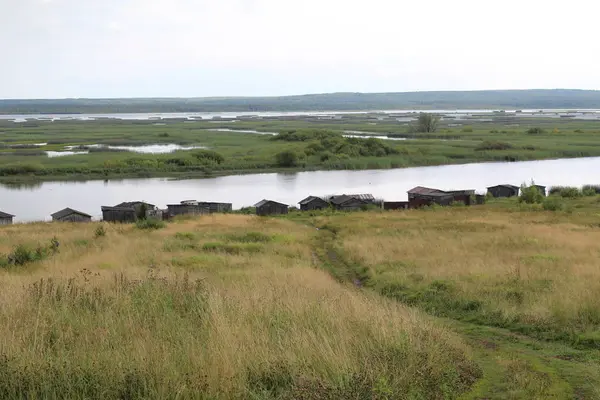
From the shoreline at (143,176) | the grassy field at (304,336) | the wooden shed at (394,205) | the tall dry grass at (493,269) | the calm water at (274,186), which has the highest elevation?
the grassy field at (304,336)

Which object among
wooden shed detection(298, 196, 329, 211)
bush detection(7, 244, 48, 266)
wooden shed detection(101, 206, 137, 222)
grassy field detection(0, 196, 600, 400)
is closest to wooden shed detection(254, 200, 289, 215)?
wooden shed detection(298, 196, 329, 211)

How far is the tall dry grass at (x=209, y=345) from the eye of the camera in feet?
16.9

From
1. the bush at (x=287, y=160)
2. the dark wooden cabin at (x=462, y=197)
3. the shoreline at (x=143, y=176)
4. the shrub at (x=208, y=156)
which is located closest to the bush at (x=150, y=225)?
the dark wooden cabin at (x=462, y=197)

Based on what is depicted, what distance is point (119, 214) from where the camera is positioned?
34.8 metres

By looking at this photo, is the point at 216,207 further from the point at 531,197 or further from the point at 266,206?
the point at 531,197

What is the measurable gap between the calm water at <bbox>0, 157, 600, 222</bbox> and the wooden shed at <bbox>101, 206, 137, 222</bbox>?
3.89m

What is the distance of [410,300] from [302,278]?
6.83 ft

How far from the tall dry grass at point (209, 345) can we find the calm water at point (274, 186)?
32760mm

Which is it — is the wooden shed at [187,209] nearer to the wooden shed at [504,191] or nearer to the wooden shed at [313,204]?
the wooden shed at [313,204]

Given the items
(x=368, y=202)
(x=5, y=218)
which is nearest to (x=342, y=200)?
(x=368, y=202)

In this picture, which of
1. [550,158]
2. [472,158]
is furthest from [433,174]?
[550,158]

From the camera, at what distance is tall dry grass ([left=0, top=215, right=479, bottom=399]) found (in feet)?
16.9

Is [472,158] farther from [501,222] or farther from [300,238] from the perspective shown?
[300,238]

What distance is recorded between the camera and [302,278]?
12203 mm
